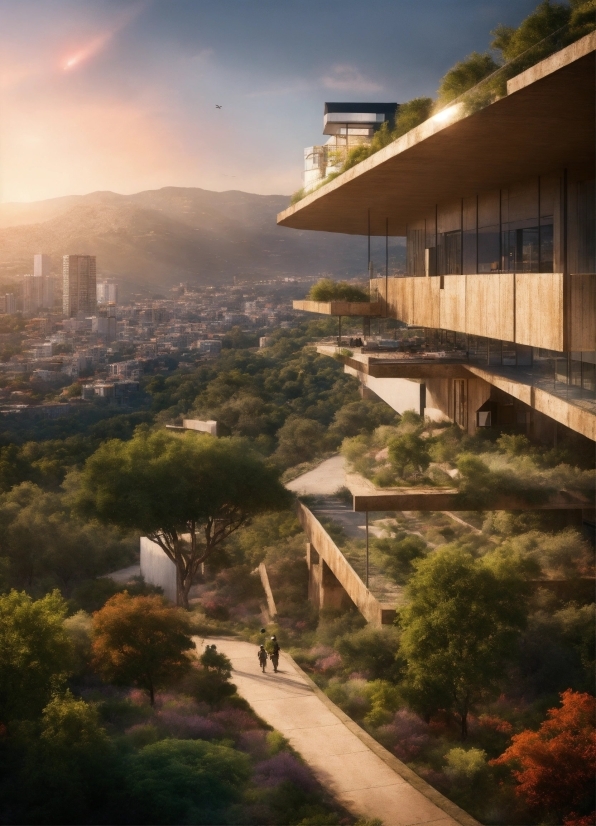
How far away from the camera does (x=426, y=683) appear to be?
13.0 metres

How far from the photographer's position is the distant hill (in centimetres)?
9144

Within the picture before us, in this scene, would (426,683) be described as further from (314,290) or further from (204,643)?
(314,290)

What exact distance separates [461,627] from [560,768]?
2.56 m

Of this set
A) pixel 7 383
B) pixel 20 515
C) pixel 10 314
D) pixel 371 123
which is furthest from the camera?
pixel 10 314

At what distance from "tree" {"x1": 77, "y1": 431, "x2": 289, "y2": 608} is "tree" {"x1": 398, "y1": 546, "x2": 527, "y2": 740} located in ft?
39.7

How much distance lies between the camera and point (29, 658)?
12.3m

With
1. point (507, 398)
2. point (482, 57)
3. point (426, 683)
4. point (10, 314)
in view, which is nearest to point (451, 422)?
point (507, 398)

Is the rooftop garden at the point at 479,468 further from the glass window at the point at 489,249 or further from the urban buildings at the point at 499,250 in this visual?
the glass window at the point at 489,249

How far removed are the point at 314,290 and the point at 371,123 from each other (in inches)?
503

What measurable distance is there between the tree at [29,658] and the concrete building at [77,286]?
69.9m

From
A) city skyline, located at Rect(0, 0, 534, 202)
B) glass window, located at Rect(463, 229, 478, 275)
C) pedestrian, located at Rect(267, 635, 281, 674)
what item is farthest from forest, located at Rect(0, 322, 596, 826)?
city skyline, located at Rect(0, 0, 534, 202)

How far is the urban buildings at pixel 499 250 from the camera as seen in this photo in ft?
30.7

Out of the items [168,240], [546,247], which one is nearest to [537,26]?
[546,247]

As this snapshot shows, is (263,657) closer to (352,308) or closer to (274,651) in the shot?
(274,651)
